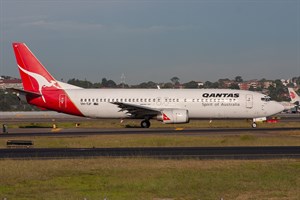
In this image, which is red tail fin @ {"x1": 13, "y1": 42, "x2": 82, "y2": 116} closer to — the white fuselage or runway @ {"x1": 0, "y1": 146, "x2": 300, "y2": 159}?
the white fuselage

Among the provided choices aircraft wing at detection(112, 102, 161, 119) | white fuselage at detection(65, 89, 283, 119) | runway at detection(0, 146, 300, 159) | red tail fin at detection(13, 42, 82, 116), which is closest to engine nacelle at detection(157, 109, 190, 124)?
aircraft wing at detection(112, 102, 161, 119)

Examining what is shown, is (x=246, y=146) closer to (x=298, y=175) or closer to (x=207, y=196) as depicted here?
(x=298, y=175)

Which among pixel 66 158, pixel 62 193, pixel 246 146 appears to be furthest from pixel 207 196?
pixel 246 146

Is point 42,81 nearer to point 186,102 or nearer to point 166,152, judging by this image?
point 186,102

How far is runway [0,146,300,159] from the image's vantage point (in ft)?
118

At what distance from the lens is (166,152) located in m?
38.4

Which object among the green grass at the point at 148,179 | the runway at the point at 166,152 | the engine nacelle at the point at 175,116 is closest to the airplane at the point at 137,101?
the engine nacelle at the point at 175,116

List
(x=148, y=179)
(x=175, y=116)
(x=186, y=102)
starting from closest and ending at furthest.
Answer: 1. (x=148, y=179)
2. (x=175, y=116)
3. (x=186, y=102)

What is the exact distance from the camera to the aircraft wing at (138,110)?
65.6 metres

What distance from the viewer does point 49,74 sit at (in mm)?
68562

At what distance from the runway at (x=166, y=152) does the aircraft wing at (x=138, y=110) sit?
23969 millimetres

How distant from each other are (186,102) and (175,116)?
2803 millimetres

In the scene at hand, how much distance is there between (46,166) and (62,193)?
7.76 metres

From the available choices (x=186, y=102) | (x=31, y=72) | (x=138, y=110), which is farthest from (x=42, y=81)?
(x=186, y=102)
